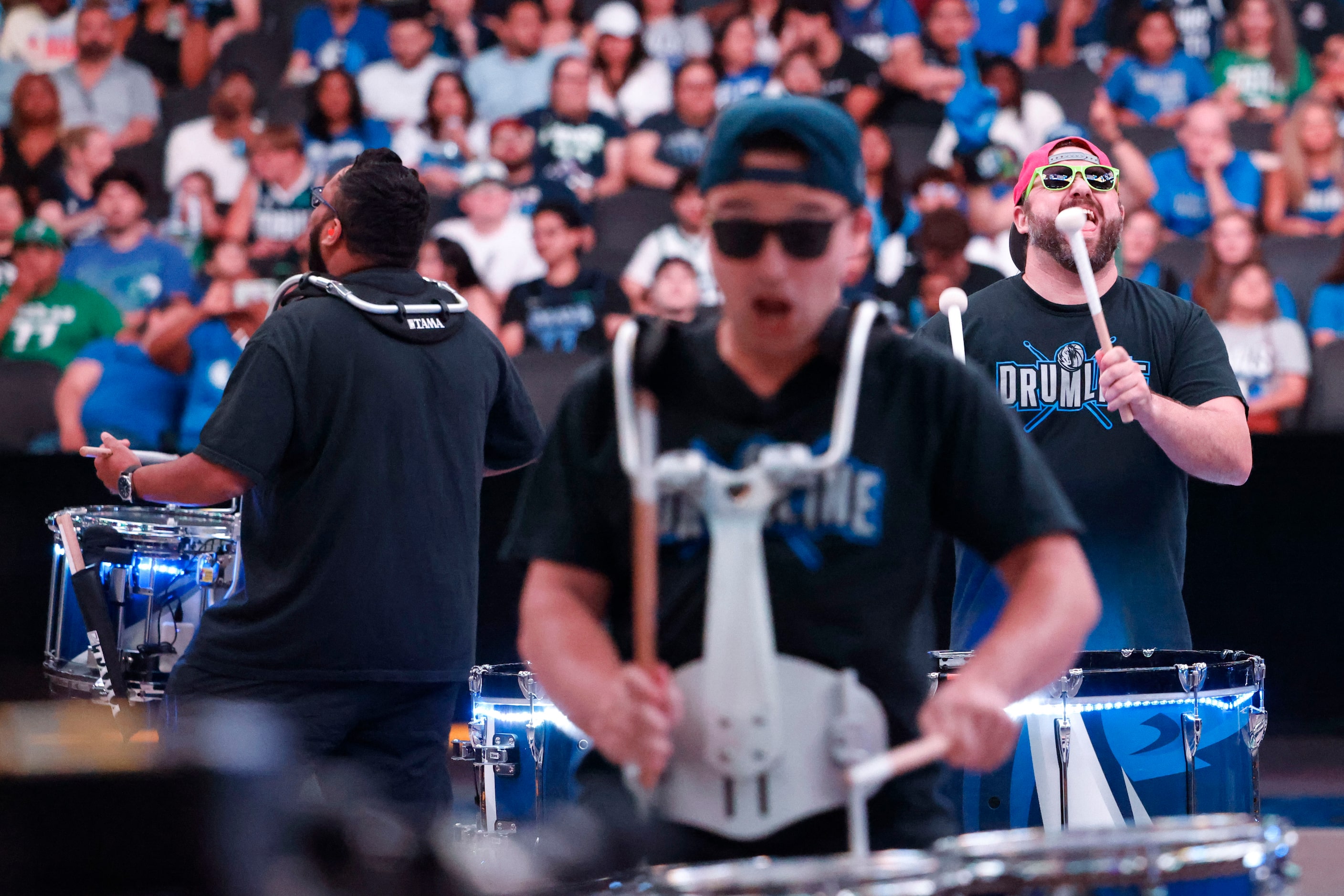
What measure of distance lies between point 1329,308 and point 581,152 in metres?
3.58

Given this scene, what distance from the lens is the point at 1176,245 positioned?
6.86 m

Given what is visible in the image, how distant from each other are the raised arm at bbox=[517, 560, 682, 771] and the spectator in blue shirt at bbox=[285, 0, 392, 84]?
670cm

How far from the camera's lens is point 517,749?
3256 millimetres

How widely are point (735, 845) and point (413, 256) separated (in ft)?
6.14

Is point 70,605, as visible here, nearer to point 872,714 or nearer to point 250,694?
point 250,694

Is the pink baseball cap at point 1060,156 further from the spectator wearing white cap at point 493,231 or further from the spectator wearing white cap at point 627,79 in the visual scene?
the spectator wearing white cap at point 627,79

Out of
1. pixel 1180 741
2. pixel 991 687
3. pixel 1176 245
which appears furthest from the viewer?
pixel 1176 245

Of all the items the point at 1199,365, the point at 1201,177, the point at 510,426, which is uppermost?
the point at 1201,177

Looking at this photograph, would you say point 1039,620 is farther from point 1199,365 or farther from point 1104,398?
point 1199,365

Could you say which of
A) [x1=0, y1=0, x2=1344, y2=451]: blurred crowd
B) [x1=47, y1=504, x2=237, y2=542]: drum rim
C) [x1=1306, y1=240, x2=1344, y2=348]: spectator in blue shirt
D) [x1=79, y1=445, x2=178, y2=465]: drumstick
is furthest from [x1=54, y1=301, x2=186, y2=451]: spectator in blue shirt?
[x1=1306, y1=240, x2=1344, y2=348]: spectator in blue shirt

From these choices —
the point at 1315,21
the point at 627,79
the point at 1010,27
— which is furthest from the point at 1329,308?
the point at 627,79

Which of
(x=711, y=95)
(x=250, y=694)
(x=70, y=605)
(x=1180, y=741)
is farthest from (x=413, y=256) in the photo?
(x=711, y=95)

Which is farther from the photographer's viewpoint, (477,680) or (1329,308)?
(1329,308)

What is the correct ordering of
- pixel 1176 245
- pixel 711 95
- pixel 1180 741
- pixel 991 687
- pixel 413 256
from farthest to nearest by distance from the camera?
pixel 711 95
pixel 1176 245
pixel 413 256
pixel 1180 741
pixel 991 687
